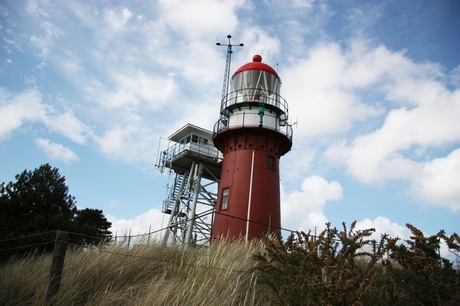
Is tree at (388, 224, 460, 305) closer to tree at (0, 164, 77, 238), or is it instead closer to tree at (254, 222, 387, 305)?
tree at (254, 222, 387, 305)

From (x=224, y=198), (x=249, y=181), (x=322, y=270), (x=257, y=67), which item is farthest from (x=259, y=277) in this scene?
(x=257, y=67)

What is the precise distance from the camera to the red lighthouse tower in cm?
2195

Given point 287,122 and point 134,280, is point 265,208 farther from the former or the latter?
point 134,280

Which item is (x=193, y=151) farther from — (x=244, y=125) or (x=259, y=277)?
(x=259, y=277)

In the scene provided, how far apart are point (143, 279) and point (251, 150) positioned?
1555 cm

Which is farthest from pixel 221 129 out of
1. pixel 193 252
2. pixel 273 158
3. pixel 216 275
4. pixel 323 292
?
pixel 323 292

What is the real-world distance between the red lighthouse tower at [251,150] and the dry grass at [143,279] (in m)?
11.0

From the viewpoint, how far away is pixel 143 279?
8664 millimetres

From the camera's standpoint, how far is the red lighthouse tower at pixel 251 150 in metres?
22.0

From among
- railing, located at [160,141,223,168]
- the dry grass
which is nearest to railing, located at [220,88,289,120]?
railing, located at [160,141,223,168]

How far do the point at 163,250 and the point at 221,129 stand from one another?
15.1 meters

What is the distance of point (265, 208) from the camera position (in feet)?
72.8

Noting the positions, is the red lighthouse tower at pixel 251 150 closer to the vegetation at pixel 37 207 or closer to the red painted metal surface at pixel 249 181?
the red painted metal surface at pixel 249 181

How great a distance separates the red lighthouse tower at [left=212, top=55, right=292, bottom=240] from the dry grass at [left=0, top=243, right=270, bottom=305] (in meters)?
11.0
